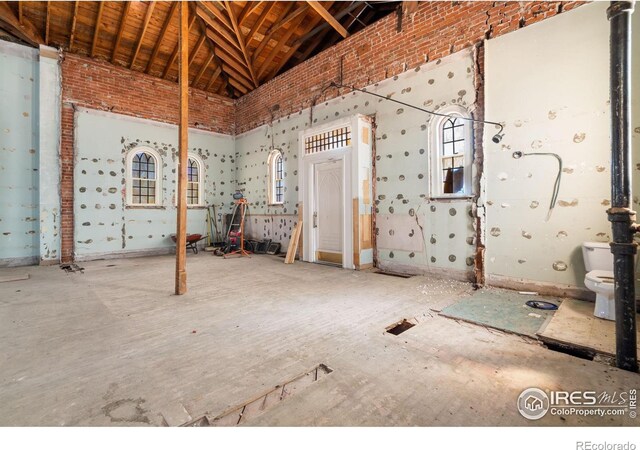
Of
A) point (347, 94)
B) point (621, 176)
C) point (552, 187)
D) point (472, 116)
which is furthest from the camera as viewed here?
point (347, 94)

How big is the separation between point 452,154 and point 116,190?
813 cm

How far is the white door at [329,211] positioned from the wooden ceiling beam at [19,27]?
6953mm

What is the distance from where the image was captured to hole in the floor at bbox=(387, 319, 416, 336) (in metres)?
2.96

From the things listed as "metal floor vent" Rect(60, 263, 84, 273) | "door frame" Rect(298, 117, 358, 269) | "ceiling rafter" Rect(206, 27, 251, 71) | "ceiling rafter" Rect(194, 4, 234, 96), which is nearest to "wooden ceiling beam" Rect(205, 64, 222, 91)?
"ceiling rafter" Rect(194, 4, 234, 96)

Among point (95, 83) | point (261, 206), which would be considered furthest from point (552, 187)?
point (95, 83)

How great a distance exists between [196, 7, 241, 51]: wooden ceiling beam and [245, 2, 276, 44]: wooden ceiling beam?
37cm

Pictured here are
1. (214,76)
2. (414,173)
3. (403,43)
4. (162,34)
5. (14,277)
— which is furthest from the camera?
(214,76)

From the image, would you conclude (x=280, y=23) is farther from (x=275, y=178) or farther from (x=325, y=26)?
(x=275, y=178)

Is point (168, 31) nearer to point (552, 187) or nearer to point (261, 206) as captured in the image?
point (261, 206)

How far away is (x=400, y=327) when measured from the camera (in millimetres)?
3090

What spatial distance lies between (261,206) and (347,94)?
4.16 m

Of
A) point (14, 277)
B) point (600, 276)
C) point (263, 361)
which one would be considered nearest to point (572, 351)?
point (600, 276)

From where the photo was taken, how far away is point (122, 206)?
25.8 feet

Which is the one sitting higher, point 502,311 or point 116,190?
point 116,190
